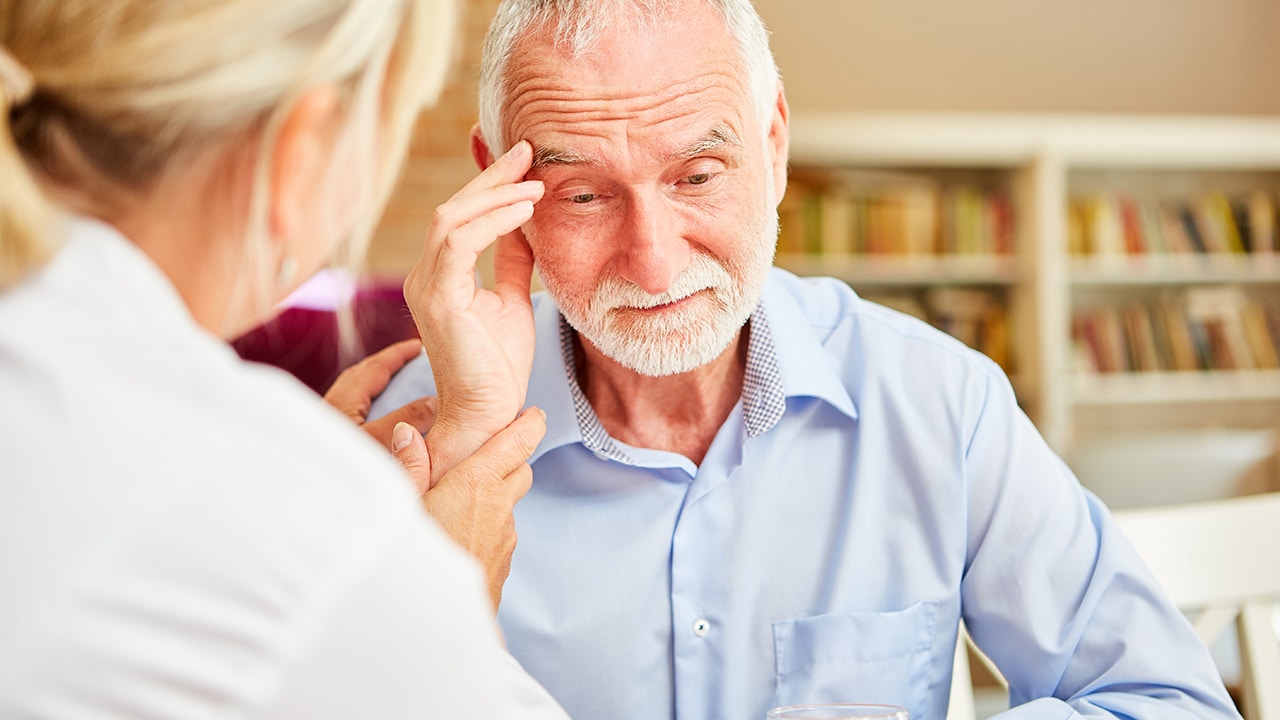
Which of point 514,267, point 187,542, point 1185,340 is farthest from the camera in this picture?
point 1185,340

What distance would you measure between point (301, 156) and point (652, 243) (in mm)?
585

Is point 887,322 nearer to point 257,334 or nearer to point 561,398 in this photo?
point 561,398

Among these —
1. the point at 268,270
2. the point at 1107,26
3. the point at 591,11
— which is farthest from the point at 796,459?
the point at 1107,26

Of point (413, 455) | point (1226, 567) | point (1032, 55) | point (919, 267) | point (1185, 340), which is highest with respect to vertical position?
point (413, 455)

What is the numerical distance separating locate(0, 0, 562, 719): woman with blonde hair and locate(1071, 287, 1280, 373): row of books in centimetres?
486

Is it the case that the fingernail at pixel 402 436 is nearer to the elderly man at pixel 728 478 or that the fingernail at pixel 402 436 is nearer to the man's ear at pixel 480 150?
the elderly man at pixel 728 478

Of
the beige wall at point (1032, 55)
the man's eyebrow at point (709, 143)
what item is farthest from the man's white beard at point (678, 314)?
the beige wall at point (1032, 55)

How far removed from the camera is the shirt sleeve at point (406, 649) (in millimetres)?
577

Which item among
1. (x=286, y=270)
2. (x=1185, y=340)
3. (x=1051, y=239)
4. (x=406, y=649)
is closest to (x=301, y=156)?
(x=286, y=270)

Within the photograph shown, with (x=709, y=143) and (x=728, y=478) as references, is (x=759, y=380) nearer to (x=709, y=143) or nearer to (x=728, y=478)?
(x=728, y=478)

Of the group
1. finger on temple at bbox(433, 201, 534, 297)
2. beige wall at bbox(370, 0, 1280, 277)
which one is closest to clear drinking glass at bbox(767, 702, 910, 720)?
finger on temple at bbox(433, 201, 534, 297)

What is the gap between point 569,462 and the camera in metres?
1.39

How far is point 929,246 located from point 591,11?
13.1 ft

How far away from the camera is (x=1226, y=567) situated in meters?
1.32
